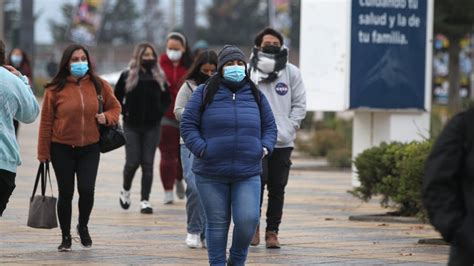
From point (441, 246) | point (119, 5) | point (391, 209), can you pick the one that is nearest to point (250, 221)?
point (441, 246)

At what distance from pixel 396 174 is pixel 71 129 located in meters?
3.99

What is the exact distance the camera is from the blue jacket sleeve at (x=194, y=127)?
900 cm

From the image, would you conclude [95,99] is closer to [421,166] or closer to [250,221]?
[250,221]

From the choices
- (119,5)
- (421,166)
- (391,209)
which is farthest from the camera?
(119,5)

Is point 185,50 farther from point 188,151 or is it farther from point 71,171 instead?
point 71,171

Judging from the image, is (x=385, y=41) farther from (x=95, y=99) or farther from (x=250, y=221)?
(x=250, y=221)

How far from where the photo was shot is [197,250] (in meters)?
11.3

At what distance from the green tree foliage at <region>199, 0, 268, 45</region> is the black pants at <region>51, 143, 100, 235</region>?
79.5 metres

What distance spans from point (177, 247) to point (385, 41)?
654cm

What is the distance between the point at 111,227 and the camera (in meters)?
13.0

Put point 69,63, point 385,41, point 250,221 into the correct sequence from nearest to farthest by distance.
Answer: point 250,221 → point 69,63 → point 385,41

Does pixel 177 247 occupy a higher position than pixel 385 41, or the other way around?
pixel 385 41

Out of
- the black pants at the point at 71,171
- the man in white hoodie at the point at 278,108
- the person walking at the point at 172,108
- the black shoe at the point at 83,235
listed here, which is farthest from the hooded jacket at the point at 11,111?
the person walking at the point at 172,108

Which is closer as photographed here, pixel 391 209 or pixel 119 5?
pixel 391 209
